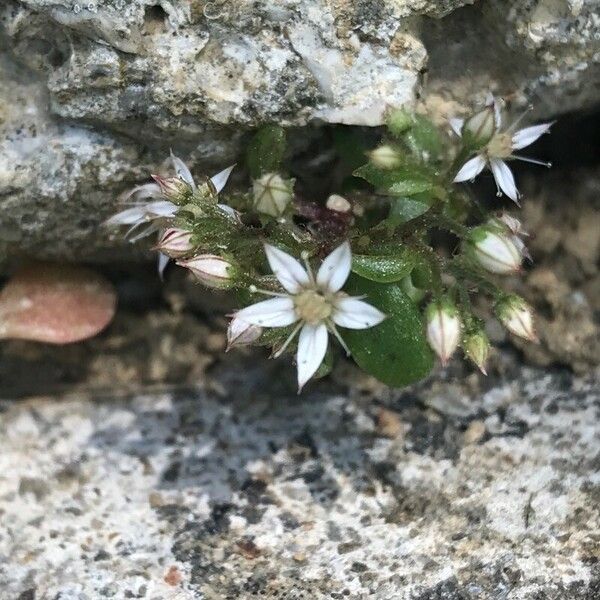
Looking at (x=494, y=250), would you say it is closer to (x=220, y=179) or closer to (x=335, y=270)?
(x=335, y=270)

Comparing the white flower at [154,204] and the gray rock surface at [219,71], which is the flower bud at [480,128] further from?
the white flower at [154,204]

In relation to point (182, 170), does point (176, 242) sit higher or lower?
lower

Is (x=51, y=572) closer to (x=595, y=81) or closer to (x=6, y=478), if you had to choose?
(x=6, y=478)

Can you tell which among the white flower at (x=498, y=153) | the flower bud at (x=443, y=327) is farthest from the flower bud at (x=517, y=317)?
the white flower at (x=498, y=153)

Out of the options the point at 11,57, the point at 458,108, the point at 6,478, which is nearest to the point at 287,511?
the point at 6,478

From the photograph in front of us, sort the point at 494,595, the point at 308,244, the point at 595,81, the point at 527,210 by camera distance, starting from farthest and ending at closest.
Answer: the point at 527,210 → the point at 595,81 → the point at 308,244 → the point at 494,595

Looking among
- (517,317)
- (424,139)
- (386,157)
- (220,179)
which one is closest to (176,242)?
(220,179)

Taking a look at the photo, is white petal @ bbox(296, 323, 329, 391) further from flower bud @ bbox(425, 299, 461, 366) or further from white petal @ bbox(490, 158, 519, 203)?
white petal @ bbox(490, 158, 519, 203)
